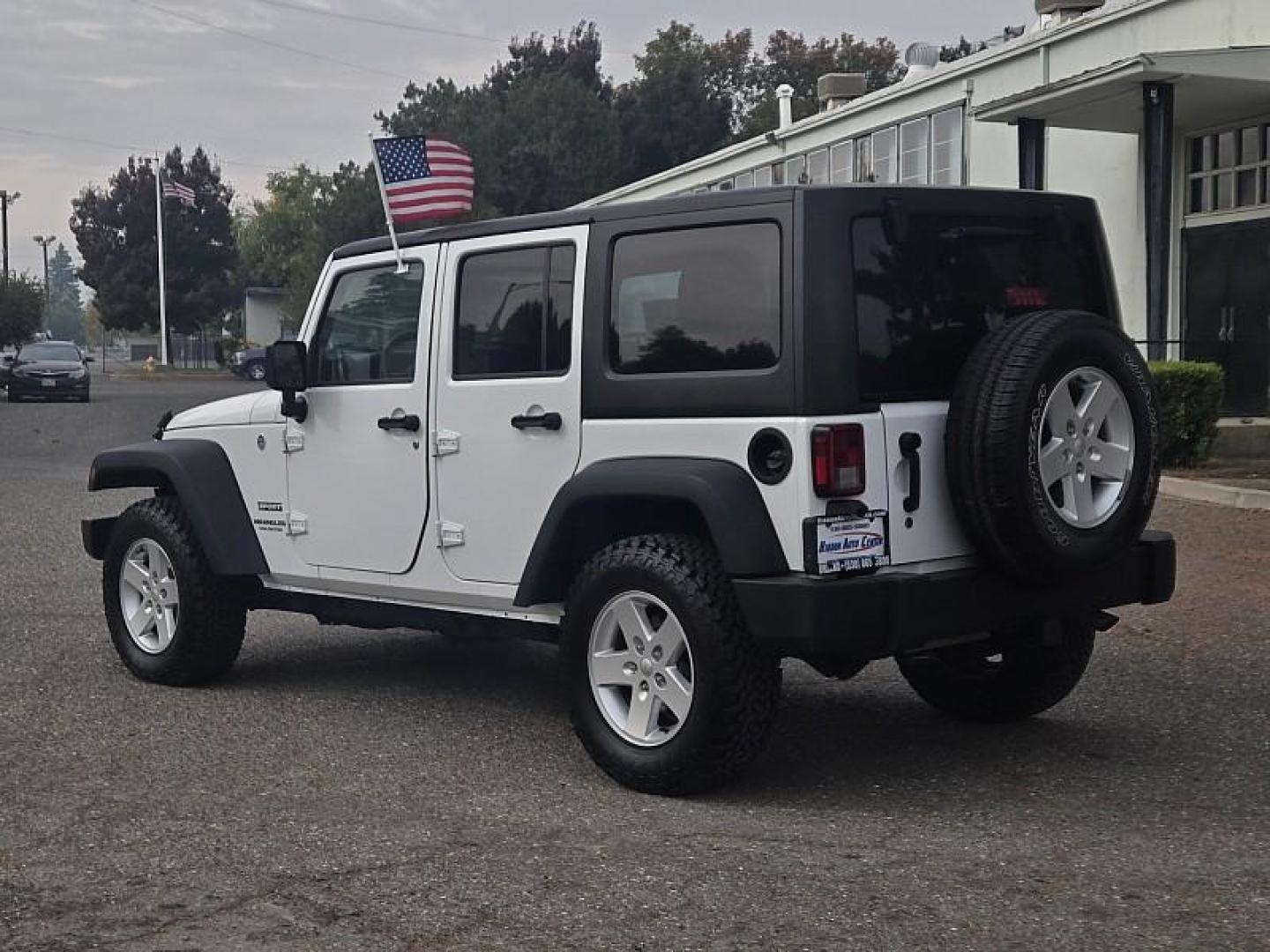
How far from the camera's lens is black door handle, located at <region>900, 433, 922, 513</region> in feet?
18.5

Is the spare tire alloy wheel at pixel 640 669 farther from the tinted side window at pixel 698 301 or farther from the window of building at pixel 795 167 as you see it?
the window of building at pixel 795 167

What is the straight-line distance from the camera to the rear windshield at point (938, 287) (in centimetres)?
569

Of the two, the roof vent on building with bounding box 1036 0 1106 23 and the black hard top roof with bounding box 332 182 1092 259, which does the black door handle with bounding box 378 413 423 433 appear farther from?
the roof vent on building with bounding box 1036 0 1106 23

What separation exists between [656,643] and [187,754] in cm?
189

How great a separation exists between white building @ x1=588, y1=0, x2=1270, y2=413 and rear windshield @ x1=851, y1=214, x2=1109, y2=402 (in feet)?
41.6

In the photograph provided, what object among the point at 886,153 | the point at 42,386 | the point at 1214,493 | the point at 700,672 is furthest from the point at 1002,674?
the point at 42,386

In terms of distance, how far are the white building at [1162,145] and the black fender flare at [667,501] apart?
43.9 ft

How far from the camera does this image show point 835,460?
5453 millimetres

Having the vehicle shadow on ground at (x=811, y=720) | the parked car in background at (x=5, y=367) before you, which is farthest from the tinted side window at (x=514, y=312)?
the parked car in background at (x=5, y=367)

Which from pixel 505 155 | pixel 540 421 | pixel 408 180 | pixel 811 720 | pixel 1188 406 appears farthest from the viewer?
pixel 505 155

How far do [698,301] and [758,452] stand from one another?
632mm

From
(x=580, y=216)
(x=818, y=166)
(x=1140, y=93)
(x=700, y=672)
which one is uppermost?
(x=818, y=166)

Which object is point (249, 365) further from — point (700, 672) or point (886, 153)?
point (700, 672)

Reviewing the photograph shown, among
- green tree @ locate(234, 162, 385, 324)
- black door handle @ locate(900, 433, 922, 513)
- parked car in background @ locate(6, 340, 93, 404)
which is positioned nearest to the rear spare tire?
black door handle @ locate(900, 433, 922, 513)
